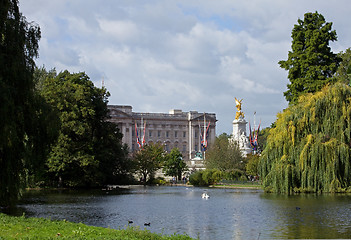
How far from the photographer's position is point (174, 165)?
7288 centimetres

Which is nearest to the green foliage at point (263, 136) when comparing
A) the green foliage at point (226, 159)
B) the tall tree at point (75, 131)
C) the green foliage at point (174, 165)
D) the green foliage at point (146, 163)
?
the green foliage at point (226, 159)

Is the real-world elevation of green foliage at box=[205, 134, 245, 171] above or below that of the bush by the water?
above

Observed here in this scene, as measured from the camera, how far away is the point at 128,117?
12825cm

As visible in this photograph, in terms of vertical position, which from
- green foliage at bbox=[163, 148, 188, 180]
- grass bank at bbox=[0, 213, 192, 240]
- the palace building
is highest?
Result: the palace building

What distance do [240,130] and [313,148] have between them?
4173 cm

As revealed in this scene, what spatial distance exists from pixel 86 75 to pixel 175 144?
3509 inches

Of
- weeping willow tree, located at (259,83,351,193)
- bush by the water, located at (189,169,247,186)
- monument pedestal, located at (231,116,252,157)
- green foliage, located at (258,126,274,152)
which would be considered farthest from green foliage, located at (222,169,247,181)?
weeping willow tree, located at (259,83,351,193)

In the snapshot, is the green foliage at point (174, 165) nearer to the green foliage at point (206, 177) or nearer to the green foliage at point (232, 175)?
the green foliage at point (206, 177)

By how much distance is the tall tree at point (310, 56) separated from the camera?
138 feet

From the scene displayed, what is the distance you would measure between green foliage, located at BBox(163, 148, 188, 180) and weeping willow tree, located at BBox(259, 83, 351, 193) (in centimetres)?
3761

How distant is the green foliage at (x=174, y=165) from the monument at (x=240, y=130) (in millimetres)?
8301

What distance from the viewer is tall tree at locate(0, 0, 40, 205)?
1502cm

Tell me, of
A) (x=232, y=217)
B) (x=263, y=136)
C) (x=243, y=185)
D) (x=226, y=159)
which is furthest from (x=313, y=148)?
(x=263, y=136)

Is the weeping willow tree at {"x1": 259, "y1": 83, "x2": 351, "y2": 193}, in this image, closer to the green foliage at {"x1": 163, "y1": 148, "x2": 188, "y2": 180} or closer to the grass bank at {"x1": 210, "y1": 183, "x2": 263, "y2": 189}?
the grass bank at {"x1": 210, "y1": 183, "x2": 263, "y2": 189}
